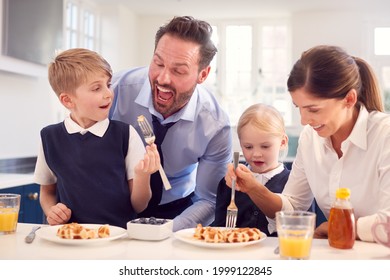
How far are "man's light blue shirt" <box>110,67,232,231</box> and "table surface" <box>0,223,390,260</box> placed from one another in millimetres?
563

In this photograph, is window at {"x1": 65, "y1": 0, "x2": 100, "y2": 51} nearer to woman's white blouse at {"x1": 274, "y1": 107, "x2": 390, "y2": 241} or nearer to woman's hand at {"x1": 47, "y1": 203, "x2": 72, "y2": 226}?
woman's hand at {"x1": 47, "y1": 203, "x2": 72, "y2": 226}

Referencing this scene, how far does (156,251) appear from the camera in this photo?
3.07ft

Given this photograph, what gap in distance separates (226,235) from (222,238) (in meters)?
0.01

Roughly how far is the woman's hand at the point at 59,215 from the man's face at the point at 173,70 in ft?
1.51

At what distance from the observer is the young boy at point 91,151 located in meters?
1.28

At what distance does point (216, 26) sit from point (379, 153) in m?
0.99

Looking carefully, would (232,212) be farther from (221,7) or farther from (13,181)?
(13,181)

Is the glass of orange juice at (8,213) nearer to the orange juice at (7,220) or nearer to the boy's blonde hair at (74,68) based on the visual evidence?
the orange juice at (7,220)

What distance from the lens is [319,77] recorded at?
Result: 1.15 m

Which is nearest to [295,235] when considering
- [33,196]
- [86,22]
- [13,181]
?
[13,181]

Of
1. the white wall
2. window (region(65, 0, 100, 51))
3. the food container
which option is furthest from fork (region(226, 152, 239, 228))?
the white wall

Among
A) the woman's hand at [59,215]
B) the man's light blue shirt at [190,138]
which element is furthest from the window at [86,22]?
the woman's hand at [59,215]

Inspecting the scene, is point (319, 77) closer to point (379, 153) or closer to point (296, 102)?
point (296, 102)
